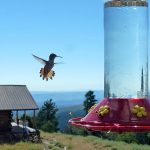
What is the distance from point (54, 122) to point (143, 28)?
139ft

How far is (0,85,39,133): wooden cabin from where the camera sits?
100 feet

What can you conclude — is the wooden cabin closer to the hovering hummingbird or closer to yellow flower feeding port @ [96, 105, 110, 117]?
the hovering hummingbird

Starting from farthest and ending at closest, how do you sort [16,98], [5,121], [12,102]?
[16,98]
[12,102]
[5,121]

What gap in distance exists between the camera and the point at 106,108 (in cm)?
586

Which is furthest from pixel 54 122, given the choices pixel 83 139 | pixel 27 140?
pixel 27 140

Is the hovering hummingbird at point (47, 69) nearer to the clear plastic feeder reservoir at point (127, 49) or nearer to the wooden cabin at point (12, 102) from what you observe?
the clear plastic feeder reservoir at point (127, 49)

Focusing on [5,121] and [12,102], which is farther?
[12,102]

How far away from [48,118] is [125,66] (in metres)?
44.5

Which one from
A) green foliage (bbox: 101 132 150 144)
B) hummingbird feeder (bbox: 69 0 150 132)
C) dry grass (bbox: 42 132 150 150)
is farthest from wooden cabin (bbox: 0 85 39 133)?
hummingbird feeder (bbox: 69 0 150 132)

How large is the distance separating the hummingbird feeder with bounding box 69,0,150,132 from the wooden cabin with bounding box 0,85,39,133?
24441mm

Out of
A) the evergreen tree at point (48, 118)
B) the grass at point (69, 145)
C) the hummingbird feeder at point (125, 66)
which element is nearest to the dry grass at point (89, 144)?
the grass at point (69, 145)

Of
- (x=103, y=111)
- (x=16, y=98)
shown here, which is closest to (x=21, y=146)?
(x=16, y=98)

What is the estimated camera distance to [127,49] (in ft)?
19.4

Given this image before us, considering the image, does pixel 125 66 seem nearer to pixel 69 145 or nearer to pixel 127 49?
pixel 127 49
